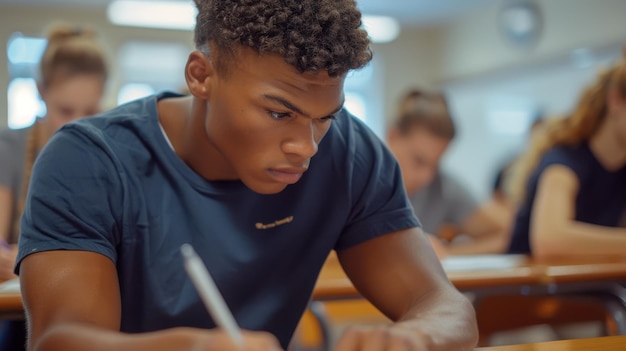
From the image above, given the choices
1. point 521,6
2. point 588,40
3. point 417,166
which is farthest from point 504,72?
point 417,166

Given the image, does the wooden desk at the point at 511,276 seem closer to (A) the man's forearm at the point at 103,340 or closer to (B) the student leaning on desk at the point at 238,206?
(B) the student leaning on desk at the point at 238,206

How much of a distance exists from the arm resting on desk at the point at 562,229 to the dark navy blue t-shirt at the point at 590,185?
3 centimetres

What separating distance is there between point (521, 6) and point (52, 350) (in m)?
6.16

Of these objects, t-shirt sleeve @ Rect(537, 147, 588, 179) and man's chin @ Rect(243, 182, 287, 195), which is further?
t-shirt sleeve @ Rect(537, 147, 588, 179)

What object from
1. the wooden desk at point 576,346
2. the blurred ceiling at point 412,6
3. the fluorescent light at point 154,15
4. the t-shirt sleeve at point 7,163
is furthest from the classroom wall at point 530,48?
the wooden desk at point 576,346

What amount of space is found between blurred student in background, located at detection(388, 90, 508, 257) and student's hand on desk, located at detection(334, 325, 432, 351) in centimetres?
171

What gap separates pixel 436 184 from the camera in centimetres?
293

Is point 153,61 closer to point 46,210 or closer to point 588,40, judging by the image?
point 588,40

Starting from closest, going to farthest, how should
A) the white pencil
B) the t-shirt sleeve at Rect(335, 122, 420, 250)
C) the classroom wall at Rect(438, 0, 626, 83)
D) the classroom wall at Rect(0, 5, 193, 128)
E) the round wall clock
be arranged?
the white pencil, the t-shirt sleeve at Rect(335, 122, 420, 250), the classroom wall at Rect(438, 0, 626, 83), the round wall clock, the classroom wall at Rect(0, 5, 193, 128)

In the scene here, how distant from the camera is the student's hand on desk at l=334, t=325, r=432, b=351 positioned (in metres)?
0.74

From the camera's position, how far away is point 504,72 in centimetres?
659

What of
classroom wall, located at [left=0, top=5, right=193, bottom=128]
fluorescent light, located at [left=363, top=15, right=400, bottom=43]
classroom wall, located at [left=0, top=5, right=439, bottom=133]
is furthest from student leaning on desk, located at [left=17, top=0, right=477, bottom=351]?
fluorescent light, located at [left=363, top=15, right=400, bottom=43]

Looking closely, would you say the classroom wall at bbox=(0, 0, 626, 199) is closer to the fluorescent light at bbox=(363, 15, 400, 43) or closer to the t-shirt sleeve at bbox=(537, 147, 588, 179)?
the fluorescent light at bbox=(363, 15, 400, 43)

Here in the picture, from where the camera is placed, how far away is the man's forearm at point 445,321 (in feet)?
2.82
